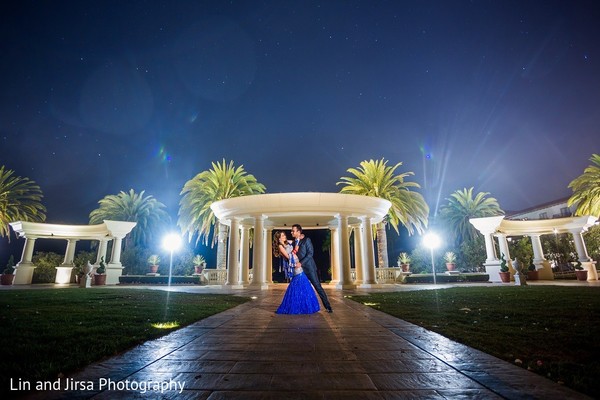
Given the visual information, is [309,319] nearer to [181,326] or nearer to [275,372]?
[181,326]

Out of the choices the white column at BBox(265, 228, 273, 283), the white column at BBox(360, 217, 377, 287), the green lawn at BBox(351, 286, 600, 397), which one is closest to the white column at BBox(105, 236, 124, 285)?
the white column at BBox(265, 228, 273, 283)

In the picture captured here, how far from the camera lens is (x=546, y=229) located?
2633 cm

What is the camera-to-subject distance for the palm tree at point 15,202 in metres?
29.0

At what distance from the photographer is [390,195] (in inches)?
1099

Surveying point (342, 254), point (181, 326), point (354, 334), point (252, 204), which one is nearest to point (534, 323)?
point (354, 334)

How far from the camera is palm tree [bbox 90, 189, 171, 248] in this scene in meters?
35.4

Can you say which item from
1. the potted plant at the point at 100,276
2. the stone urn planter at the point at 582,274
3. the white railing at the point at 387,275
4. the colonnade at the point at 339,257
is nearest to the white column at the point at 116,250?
the potted plant at the point at 100,276

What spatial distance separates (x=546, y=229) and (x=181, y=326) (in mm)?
31382

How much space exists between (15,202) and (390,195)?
3678cm

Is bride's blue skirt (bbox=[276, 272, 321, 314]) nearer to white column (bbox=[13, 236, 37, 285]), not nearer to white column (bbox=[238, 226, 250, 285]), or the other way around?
white column (bbox=[238, 226, 250, 285])

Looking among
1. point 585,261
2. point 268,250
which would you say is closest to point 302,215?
point 268,250

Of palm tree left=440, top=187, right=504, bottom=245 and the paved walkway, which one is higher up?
palm tree left=440, top=187, right=504, bottom=245

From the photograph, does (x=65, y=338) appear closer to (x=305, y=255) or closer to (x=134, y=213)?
(x=305, y=255)

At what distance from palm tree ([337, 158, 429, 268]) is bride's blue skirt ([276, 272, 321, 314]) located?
69.8ft
